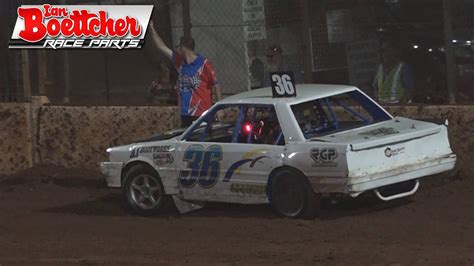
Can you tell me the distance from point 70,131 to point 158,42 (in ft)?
6.42

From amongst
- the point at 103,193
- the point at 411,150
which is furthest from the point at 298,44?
the point at 411,150

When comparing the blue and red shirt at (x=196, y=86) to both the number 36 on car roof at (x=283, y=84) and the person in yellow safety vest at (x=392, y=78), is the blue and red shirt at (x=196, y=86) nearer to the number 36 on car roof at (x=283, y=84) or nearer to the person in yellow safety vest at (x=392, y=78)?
the number 36 on car roof at (x=283, y=84)

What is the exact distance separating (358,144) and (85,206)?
4.26 meters

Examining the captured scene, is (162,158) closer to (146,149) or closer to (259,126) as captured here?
(146,149)

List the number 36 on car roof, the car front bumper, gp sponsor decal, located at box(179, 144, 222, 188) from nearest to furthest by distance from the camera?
the number 36 on car roof
gp sponsor decal, located at box(179, 144, 222, 188)
the car front bumper

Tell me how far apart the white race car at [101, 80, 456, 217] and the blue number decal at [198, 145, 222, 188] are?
1cm

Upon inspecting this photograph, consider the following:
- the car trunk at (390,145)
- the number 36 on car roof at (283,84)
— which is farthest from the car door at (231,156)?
the car trunk at (390,145)

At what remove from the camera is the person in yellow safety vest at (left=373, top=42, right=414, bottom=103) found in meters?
13.0

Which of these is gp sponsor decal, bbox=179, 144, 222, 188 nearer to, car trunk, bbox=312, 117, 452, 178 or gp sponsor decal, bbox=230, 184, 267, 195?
gp sponsor decal, bbox=230, 184, 267, 195

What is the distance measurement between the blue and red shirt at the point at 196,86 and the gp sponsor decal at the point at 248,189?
7.40ft

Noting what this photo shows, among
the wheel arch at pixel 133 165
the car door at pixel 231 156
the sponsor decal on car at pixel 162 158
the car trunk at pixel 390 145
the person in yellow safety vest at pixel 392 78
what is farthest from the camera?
the person in yellow safety vest at pixel 392 78

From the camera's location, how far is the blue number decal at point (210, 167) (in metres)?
10.0

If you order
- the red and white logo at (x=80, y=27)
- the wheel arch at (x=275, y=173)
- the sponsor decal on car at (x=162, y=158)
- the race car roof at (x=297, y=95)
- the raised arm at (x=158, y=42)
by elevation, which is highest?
the red and white logo at (x=80, y=27)

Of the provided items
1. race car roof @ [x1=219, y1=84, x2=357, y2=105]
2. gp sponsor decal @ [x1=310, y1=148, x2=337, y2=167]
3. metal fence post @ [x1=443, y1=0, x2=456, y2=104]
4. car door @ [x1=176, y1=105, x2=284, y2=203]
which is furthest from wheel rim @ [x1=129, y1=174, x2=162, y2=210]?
metal fence post @ [x1=443, y1=0, x2=456, y2=104]
